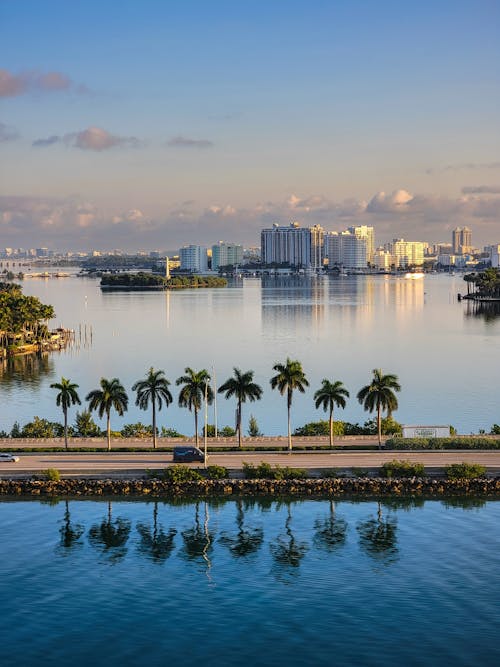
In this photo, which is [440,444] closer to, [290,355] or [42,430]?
[42,430]

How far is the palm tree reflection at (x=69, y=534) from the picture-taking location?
43.0 metres

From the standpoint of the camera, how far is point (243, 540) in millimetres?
43906

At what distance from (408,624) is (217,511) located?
53.0 feet

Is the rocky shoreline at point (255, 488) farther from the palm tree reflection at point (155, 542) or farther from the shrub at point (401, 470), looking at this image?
the palm tree reflection at point (155, 542)

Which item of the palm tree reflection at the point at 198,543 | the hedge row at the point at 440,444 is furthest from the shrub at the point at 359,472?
the palm tree reflection at the point at 198,543

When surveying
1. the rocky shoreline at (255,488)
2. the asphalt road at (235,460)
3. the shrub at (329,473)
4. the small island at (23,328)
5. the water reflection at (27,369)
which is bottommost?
the rocky shoreline at (255,488)

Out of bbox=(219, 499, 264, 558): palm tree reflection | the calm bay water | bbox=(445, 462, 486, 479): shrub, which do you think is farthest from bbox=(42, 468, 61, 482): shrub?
the calm bay water

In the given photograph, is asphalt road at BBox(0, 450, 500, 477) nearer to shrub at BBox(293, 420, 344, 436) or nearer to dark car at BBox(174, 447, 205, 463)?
dark car at BBox(174, 447, 205, 463)

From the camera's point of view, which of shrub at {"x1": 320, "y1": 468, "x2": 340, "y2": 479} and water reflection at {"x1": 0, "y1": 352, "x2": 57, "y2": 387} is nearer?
shrub at {"x1": 320, "y1": 468, "x2": 340, "y2": 479}

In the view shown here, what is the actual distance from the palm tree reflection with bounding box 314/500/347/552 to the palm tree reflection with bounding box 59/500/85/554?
11652mm

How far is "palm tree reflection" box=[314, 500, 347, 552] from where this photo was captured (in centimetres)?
4303

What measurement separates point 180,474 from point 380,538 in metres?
12.5

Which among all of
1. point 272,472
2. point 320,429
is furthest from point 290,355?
point 272,472

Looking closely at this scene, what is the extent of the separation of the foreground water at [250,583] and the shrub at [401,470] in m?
2.30
